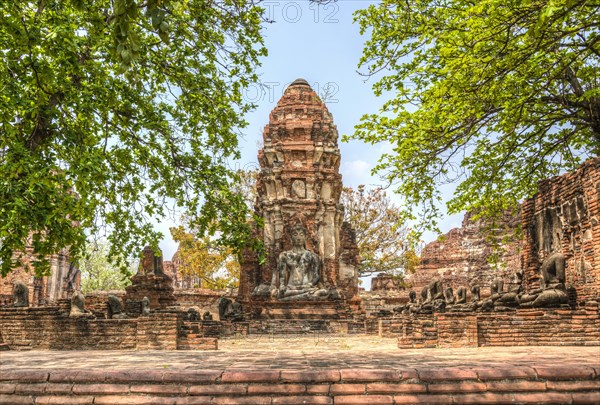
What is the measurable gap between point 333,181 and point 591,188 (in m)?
11.3

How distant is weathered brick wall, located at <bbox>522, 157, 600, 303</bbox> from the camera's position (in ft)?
38.4

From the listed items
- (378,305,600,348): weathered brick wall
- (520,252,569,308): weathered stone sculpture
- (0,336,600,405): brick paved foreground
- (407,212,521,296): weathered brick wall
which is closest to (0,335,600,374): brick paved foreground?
(0,336,600,405): brick paved foreground

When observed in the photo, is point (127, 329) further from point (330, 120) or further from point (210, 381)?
point (330, 120)

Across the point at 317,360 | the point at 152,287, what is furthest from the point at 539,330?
the point at 152,287

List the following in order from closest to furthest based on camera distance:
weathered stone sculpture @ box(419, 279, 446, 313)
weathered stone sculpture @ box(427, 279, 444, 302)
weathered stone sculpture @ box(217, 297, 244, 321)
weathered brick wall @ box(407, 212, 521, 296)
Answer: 1. weathered stone sculpture @ box(419, 279, 446, 313)
2. weathered stone sculpture @ box(427, 279, 444, 302)
3. weathered stone sculpture @ box(217, 297, 244, 321)
4. weathered brick wall @ box(407, 212, 521, 296)

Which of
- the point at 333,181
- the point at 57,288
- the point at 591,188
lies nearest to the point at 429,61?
the point at 591,188

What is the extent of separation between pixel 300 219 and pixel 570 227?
32.2 feet

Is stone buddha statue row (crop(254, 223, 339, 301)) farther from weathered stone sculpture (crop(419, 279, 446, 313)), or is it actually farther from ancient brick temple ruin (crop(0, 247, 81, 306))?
ancient brick temple ruin (crop(0, 247, 81, 306))

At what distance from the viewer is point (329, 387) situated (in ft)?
15.6

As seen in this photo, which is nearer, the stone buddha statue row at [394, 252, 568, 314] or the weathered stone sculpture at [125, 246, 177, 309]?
the stone buddha statue row at [394, 252, 568, 314]

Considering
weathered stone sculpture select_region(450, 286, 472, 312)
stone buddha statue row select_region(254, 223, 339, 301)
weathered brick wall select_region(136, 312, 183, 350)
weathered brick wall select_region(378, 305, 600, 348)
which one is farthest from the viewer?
stone buddha statue row select_region(254, 223, 339, 301)

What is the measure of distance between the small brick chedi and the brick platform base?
13.9 m

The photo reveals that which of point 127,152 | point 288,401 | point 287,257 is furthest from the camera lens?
point 287,257

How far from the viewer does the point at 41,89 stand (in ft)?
27.2
